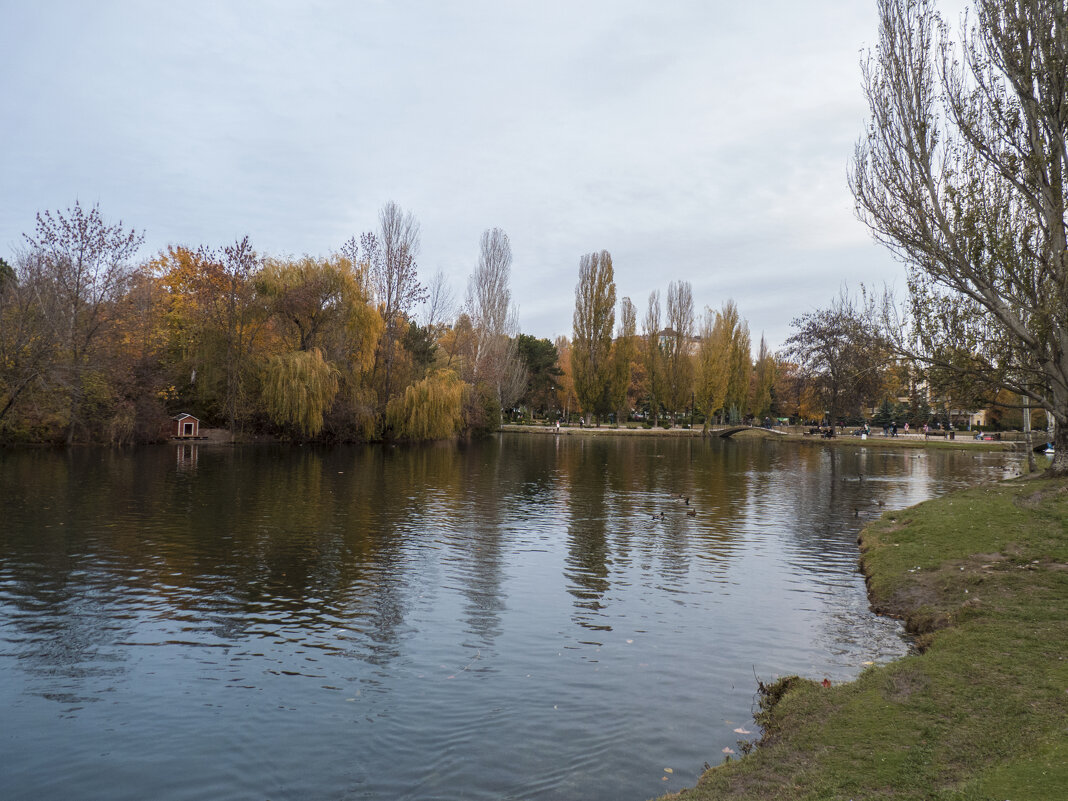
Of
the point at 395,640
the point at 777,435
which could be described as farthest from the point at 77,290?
the point at 777,435

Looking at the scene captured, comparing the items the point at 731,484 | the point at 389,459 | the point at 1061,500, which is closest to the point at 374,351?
the point at 389,459

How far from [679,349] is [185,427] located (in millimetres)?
51171

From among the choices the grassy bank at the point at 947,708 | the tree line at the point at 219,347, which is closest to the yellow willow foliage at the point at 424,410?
the tree line at the point at 219,347

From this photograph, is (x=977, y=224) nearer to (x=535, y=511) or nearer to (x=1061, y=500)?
(x=1061, y=500)

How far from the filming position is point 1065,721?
5.65 meters

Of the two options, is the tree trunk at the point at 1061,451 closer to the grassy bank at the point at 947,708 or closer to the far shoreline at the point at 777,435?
the grassy bank at the point at 947,708

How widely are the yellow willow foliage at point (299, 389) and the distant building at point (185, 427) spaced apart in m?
5.38

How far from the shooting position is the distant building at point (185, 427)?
4559 cm

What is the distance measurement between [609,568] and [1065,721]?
8.67m

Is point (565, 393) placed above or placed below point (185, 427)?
above

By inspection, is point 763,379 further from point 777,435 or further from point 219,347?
point 219,347

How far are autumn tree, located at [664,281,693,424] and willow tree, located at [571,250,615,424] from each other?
7.54 meters

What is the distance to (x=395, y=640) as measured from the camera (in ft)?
30.5

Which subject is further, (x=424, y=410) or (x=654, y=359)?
(x=654, y=359)
